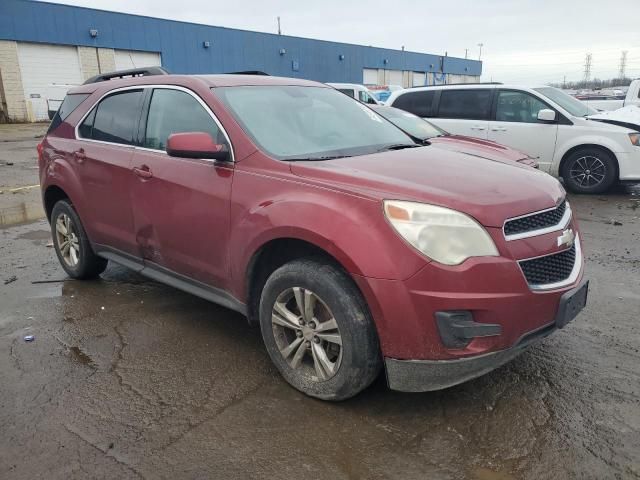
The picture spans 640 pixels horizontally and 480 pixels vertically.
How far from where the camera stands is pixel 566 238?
9.46 feet

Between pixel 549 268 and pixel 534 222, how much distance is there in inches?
9.6

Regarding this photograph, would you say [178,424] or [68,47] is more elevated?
[68,47]

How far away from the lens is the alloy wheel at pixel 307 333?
2875 millimetres

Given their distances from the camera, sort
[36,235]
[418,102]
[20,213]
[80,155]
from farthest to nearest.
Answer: [418,102] → [20,213] → [36,235] → [80,155]

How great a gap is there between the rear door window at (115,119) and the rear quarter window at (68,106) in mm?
295

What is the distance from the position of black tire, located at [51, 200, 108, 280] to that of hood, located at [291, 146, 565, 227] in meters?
2.67

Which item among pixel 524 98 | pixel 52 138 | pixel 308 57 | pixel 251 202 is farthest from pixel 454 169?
pixel 308 57

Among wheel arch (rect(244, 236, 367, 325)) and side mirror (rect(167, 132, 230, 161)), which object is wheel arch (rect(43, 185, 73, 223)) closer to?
side mirror (rect(167, 132, 230, 161))

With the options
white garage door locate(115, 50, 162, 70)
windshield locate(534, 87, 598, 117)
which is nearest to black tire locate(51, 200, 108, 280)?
windshield locate(534, 87, 598, 117)

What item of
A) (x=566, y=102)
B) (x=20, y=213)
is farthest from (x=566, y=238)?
(x=20, y=213)

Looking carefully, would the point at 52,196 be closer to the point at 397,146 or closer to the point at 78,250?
the point at 78,250

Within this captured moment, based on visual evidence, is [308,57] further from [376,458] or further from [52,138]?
[376,458]

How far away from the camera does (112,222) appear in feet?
14.1

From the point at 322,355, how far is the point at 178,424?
2.73 feet
